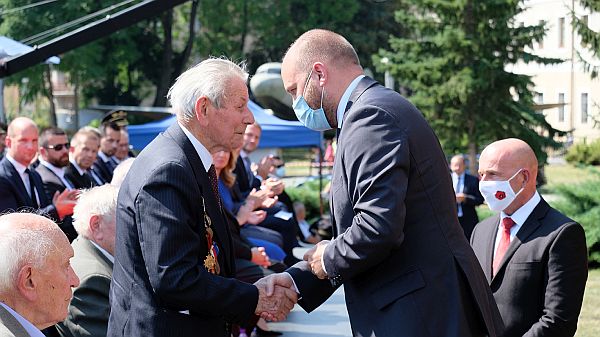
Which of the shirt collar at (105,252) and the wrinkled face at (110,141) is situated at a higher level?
the shirt collar at (105,252)

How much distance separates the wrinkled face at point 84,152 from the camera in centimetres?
923

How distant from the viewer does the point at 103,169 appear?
34.6 feet

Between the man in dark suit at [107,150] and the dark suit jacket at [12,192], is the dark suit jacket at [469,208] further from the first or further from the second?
the dark suit jacket at [12,192]

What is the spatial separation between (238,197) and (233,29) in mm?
41506

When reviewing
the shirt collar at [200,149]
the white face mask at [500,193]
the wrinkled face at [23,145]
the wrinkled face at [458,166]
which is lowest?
the wrinkled face at [458,166]

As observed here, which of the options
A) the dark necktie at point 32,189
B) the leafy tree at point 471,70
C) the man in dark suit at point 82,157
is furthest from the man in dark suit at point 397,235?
the leafy tree at point 471,70

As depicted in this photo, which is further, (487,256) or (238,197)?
(238,197)

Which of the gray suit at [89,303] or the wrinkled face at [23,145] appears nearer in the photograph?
the gray suit at [89,303]

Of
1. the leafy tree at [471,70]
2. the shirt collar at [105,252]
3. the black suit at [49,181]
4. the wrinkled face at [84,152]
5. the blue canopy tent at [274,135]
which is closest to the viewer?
the shirt collar at [105,252]

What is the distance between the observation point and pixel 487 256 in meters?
4.45

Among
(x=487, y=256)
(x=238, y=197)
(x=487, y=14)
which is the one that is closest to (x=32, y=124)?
(x=238, y=197)

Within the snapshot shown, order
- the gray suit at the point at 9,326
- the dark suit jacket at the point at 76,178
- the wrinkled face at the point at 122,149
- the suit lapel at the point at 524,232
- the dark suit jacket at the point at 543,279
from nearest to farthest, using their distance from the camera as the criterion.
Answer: the gray suit at the point at 9,326
the dark suit jacket at the point at 543,279
the suit lapel at the point at 524,232
the dark suit jacket at the point at 76,178
the wrinkled face at the point at 122,149

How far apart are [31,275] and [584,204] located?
1188 cm

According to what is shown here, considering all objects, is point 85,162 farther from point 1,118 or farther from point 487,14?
point 487,14
